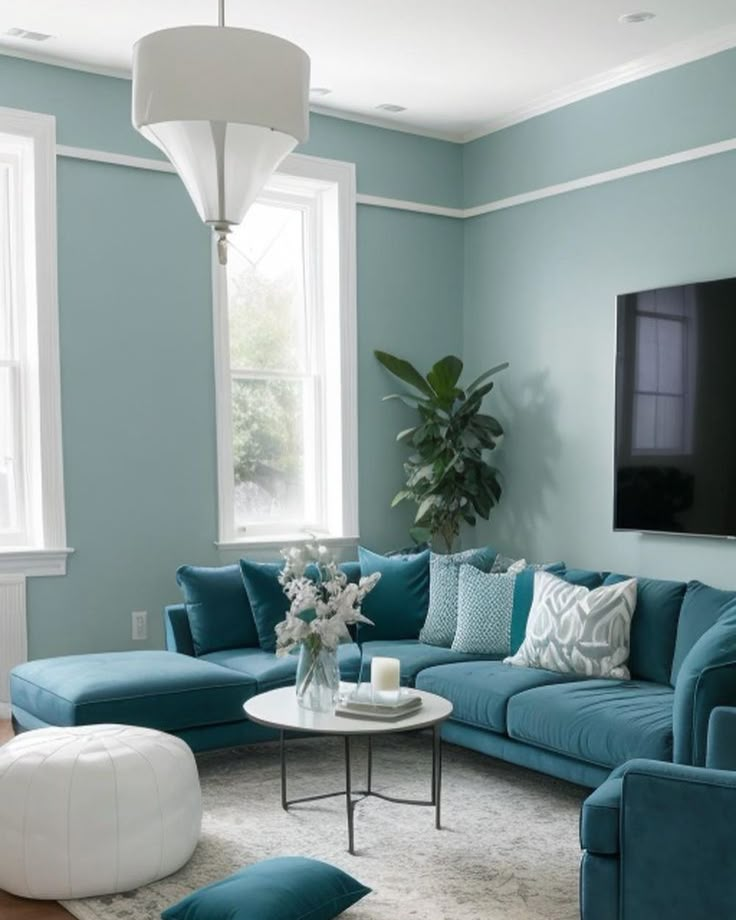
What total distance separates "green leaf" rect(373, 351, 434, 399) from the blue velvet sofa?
3526 mm

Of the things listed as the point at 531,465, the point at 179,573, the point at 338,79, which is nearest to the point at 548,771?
the point at 179,573

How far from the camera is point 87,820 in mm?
3225

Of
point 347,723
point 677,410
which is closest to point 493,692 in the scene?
point 347,723

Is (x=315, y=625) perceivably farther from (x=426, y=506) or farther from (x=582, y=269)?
(x=582, y=269)

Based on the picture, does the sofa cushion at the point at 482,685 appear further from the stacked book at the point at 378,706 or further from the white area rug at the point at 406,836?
the stacked book at the point at 378,706

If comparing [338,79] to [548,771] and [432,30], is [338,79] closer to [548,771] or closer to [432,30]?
[432,30]

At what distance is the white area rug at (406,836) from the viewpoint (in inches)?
127

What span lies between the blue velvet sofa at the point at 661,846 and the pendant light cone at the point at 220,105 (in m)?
1.86

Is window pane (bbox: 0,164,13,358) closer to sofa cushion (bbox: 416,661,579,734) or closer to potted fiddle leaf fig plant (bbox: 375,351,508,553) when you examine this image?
potted fiddle leaf fig plant (bbox: 375,351,508,553)

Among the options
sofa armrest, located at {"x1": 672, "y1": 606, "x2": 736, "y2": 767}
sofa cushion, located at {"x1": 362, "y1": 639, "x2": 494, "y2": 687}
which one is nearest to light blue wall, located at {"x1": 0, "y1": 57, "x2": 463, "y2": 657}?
sofa cushion, located at {"x1": 362, "y1": 639, "x2": 494, "y2": 687}

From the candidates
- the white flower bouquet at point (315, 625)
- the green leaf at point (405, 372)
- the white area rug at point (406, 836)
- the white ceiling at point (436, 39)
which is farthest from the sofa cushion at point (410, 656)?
the white ceiling at point (436, 39)

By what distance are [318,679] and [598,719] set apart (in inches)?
38.1

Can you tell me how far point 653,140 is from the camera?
5348 mm

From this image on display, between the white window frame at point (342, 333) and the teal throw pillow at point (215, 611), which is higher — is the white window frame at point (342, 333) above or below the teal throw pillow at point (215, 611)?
above
